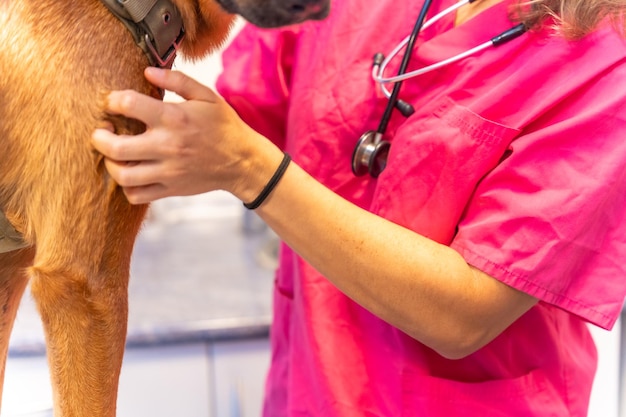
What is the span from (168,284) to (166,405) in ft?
0.99

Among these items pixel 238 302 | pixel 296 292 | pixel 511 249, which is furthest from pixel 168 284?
pixel 511 249

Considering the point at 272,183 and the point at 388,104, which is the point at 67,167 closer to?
the point at 272,183

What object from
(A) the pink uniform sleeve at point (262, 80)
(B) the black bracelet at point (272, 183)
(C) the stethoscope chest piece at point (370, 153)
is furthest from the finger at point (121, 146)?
(A) the pink uniform sleeve at point (262, 80)

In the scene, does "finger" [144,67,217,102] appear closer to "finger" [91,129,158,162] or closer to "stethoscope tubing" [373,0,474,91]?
"finger" [91,129,158,162]

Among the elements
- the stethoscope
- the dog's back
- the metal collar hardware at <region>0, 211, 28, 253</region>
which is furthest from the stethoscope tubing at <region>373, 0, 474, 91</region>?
the metal collar hardware at <region>0, 211, 28, 253</region>

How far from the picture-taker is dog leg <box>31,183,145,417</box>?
0.62 meters

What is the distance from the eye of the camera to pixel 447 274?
0.71 metres

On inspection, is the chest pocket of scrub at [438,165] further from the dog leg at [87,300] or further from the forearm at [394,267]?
the dog leg at [87,300]

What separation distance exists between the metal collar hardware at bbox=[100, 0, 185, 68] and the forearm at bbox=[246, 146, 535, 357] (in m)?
0.18

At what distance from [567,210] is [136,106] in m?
0.44

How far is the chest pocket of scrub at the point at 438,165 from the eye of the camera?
2.39 ft

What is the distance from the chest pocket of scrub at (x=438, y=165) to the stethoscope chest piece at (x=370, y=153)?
0.11ft

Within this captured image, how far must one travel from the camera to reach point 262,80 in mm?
997

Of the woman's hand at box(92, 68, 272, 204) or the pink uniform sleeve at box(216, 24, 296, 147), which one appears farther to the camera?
the pink uniform sleeve at box(216, 24, 296, 147)
